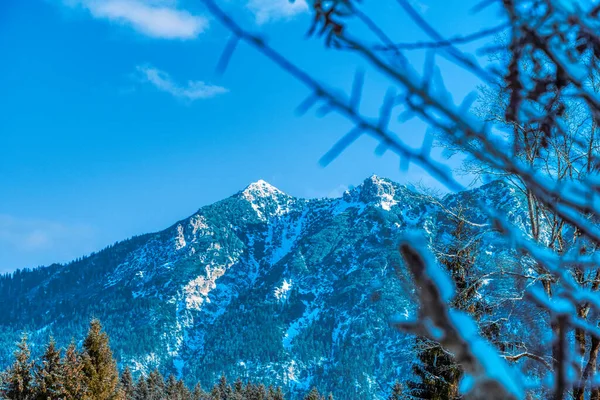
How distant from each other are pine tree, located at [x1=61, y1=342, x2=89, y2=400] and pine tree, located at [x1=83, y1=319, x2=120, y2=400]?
44 centimetres

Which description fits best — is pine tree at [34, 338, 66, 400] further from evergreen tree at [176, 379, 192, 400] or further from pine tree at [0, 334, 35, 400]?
evergreen tree at [176, 379, 192, 400]

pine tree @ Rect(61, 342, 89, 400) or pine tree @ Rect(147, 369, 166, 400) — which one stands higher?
pine tree @ Rect(147, 369, 166, 400)

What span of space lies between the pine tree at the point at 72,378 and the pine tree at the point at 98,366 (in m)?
0.44

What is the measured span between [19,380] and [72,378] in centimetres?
149

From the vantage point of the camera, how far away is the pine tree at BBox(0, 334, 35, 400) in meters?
17.0

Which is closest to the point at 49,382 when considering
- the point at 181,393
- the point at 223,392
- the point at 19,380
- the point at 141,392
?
the point at 19,380

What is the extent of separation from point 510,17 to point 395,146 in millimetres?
278

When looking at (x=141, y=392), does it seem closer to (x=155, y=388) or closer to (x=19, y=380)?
(x=155, y=388)

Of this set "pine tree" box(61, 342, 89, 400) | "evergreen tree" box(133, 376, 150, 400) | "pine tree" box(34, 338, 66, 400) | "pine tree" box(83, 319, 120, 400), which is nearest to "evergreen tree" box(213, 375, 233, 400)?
"evergreen tree" box(133, 376, 150, 400)

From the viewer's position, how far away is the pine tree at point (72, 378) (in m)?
17.7

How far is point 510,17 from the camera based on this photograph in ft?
2.90

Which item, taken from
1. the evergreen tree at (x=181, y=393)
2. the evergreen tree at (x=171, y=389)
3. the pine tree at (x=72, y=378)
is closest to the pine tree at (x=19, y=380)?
the pine tree at (x=72, y=378)

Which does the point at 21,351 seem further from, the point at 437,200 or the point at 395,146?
the point at 395,146

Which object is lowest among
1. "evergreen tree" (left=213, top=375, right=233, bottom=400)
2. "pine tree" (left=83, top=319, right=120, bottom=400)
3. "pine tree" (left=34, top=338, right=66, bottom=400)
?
"pine tree" (left=34, top=338, right=66, bottom=400)
